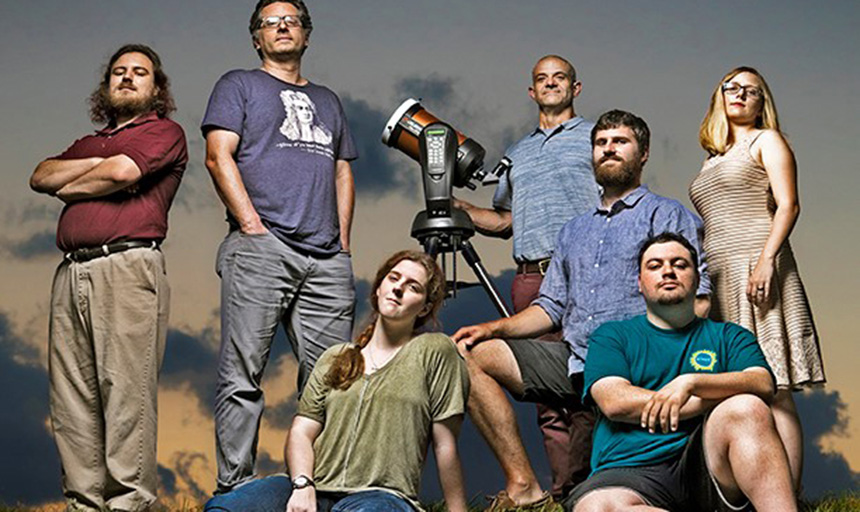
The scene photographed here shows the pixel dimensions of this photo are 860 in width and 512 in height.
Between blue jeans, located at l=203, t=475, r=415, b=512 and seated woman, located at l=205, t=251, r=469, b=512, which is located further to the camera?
seated woman, located at l=205, t=251, r=469, b=512

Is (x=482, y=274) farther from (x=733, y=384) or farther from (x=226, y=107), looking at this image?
(x=733, y=384)

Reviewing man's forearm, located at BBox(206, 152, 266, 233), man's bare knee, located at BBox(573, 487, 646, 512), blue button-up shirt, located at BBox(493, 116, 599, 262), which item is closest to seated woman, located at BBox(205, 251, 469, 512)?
man's bare knee, located at BBox(573, 487, 646, 512)

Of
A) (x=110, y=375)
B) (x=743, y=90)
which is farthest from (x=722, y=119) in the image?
(x=110, y=375)

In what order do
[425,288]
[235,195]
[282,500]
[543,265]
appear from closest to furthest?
[282,500]
[425,288]
[235,195]
[543,265]

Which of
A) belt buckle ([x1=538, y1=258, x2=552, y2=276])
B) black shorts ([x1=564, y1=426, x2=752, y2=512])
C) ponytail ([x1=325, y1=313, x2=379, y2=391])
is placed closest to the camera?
black shorts ([x1=564, y1=426, x2=752, y2=512])

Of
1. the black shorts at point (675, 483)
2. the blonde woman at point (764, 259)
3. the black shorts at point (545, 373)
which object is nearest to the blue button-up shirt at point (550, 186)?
the blonde woman at point (764, 259)

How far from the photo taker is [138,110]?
4914 mm

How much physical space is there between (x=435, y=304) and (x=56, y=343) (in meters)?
1.81

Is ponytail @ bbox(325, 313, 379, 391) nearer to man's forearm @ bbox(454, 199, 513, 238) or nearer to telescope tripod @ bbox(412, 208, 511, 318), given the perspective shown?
telescope tripod @ bbox(412, 208, 511, 318)

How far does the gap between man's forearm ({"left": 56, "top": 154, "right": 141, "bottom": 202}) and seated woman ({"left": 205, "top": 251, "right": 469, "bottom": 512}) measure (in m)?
1.34

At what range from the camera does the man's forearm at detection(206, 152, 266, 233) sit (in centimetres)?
456

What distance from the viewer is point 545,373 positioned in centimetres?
436

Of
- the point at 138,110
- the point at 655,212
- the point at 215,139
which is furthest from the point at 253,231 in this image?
the point at 655,212

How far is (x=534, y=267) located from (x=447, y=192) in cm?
54
